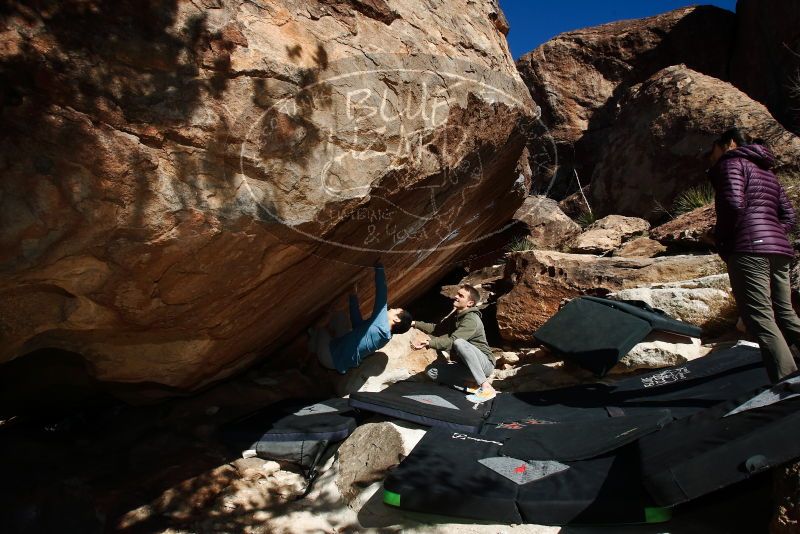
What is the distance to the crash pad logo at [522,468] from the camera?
9.09ft

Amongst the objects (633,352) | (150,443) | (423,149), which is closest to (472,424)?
(633,352)

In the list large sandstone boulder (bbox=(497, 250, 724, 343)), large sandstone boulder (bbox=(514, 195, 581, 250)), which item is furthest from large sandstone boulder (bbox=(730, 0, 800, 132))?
large sandstone boulder (bbox=(497, 250, 724, 343))

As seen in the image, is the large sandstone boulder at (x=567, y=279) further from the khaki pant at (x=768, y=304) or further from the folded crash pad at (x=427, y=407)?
the khaki pant at (x=768, y=304)

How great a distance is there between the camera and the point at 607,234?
283 inches

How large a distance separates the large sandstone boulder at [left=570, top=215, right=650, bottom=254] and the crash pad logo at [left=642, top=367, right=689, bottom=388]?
321cm

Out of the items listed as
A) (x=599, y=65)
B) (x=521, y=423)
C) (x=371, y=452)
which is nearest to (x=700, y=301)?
(x=521, y=423)

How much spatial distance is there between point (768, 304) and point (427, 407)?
2.20 m

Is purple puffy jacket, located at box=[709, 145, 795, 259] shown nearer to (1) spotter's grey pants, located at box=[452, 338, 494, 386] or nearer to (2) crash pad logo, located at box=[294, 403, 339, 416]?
(1) spotter's grey pants, located at box=[452, 338, 494, 386]

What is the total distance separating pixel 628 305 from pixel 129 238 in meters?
3.67

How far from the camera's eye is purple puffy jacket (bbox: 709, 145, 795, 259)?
300cm

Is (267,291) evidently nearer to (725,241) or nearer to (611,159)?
(725,241)

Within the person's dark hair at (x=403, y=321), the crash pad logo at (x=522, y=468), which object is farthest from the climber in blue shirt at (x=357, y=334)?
the crash pad logo at (x=522, y=468)

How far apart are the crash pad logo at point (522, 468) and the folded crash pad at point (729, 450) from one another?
1.72 feet

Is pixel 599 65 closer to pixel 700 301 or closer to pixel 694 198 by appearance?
pixel 694 198
